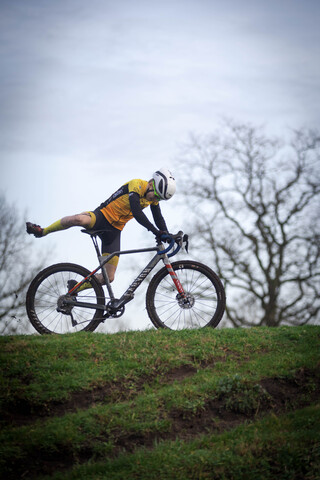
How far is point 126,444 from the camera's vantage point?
16.9 feet

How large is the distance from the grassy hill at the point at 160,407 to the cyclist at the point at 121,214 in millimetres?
1620

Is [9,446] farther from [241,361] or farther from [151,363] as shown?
[241,361]

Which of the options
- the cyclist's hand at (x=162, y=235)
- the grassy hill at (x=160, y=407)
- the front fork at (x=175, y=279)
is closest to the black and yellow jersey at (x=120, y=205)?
the cyclist's hand at (x=162, y=235)

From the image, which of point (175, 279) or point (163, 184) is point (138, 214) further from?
point (175, 279)

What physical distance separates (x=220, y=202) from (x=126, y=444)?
61.9 ft

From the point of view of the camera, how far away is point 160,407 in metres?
5.66

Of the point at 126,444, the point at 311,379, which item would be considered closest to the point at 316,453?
the point at 311,379

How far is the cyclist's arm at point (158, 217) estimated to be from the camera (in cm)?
838

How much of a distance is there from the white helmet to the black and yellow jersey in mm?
236

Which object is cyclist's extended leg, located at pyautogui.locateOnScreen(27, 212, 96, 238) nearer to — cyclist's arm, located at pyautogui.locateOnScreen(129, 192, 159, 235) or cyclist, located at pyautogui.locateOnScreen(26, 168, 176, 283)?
cyclist, located at pyautogui.locateOnScreen(26, 168, 176, 283)

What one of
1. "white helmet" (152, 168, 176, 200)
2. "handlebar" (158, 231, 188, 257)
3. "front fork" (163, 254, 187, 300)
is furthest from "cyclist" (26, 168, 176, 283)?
"front fork" (163, 254, 187, 300)

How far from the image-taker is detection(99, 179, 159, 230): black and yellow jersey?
812cm

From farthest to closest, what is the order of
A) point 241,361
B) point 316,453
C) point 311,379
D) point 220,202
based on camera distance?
point 220,202, point 241,361, point 311,379, point 316,453

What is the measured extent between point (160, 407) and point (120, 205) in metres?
3.57
